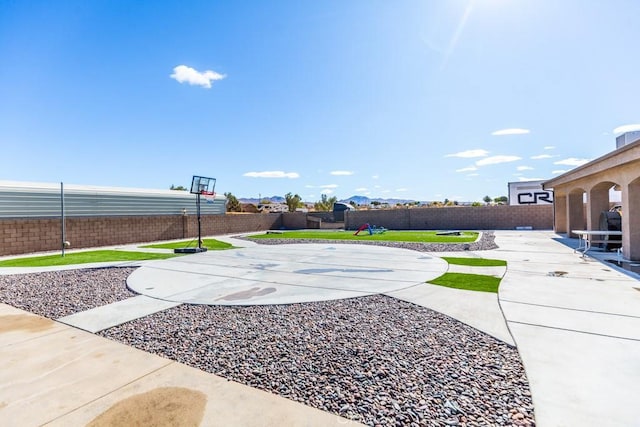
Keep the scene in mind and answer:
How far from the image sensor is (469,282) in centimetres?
692

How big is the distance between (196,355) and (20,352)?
2210 millimetres

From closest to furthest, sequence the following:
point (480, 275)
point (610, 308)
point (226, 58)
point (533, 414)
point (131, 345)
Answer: point (533, 414) → point (131, 345) → point (610, 308) → point (480, 275) → point (226, 58)

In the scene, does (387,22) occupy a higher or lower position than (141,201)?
higher

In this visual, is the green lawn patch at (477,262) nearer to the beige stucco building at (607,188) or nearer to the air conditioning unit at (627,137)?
the beige stucco building at (607,188)

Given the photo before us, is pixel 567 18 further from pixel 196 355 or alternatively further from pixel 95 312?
pixel 95 312

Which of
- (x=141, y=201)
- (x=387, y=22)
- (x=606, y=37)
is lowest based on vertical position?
(x=141, y=201)

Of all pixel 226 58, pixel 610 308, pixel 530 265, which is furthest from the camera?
pixel 226 58

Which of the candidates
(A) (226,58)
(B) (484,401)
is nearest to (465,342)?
(B) (484,401)

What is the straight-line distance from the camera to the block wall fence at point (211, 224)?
1438cm

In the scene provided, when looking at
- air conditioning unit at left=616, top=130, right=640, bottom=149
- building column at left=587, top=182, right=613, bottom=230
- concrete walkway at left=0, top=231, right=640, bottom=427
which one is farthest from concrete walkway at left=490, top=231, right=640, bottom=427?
air conditioning unit at left=616, top=130, right=640, bottom=149

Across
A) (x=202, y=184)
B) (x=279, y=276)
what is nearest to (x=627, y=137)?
(x=279, y=276)

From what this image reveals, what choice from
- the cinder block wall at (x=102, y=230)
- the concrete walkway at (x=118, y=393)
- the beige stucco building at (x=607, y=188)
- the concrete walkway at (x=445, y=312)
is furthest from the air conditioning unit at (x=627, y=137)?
the cinder block wall at (x=102, y=230)

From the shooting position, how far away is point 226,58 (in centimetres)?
1398

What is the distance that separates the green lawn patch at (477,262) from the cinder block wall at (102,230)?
1707cm
